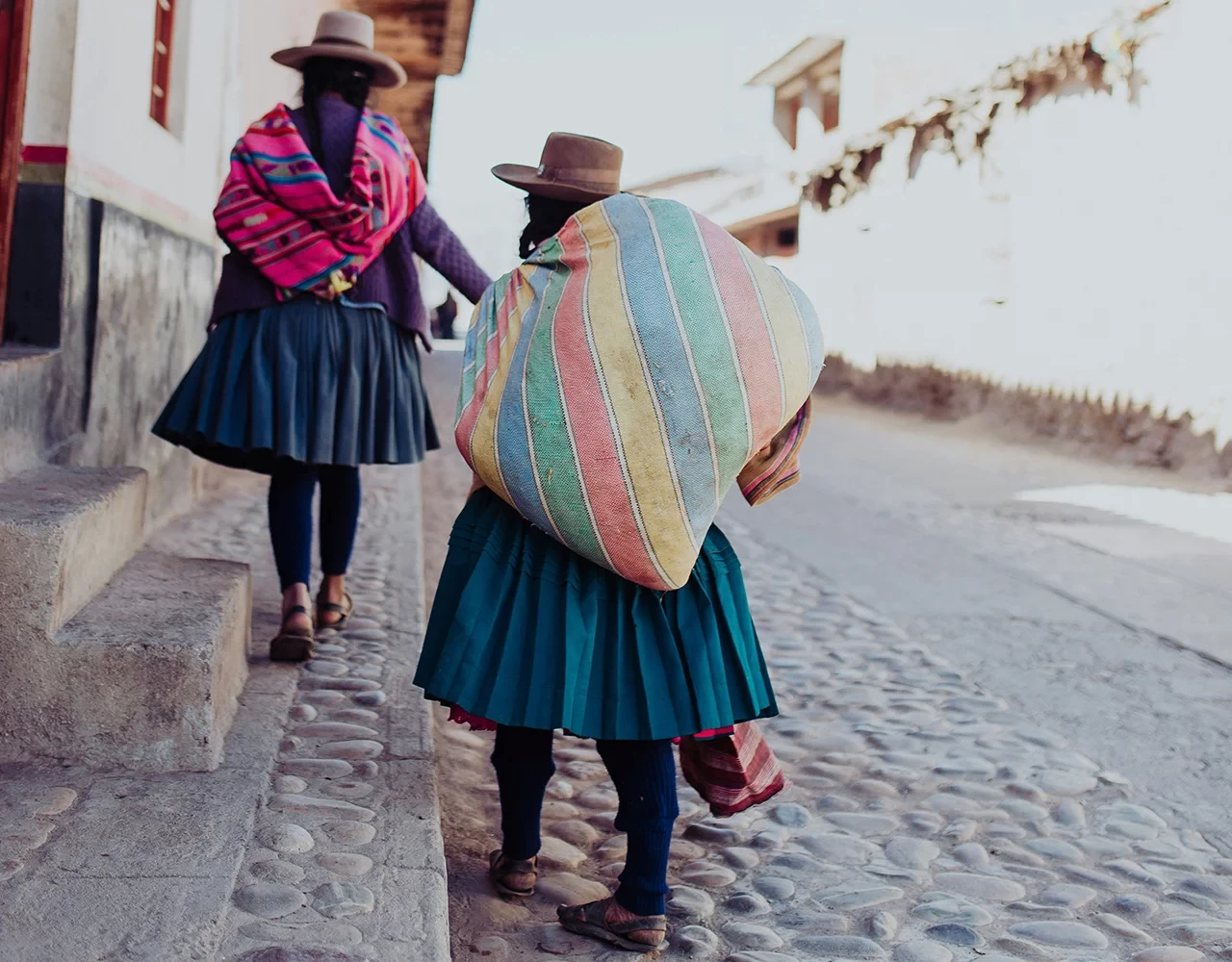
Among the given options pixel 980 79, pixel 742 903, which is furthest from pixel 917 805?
pixel 980 79

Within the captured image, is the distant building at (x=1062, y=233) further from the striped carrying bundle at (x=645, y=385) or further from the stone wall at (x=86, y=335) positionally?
the striped carrying bundle at (x=645, y=385)

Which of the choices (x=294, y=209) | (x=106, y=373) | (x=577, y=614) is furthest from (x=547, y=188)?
(x=106, y=373)

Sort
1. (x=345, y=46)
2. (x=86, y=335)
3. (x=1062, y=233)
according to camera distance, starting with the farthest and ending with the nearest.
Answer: (x=1062, y=233)
(x=86, y=335)
(x=345, y=46)

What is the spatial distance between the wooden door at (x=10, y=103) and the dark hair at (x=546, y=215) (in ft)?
5.85

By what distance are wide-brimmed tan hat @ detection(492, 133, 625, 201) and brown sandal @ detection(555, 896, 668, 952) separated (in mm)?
1383

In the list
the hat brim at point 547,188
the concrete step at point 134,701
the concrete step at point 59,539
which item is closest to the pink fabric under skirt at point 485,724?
the concrete step at point 134,701

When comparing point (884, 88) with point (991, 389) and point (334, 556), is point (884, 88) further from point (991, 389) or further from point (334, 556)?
point (334, 556)

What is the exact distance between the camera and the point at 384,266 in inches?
152

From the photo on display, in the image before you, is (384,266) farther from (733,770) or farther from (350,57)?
(733,770)

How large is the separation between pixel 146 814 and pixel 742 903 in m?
1.23

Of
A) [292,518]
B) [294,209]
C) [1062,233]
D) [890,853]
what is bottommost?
[890,853]

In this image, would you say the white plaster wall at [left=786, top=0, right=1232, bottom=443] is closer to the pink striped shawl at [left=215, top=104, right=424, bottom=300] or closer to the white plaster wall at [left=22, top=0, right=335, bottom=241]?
the white plaster wall at [left=22, top=0, right=335, bottom=241]

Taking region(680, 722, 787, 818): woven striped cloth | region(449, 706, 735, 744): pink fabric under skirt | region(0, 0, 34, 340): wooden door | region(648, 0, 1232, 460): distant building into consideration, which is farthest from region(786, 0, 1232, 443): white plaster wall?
region(0, 0, 34, 340): wooden door

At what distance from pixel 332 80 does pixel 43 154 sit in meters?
0.83
